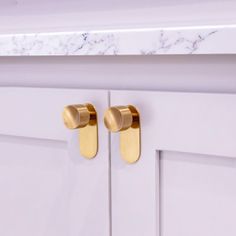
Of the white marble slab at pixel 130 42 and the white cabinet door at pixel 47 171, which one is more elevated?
the white marble slab at pixel 130 42

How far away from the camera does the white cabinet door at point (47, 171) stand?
0.55 m

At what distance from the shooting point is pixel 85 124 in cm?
54

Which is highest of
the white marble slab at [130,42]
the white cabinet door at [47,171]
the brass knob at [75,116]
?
the white marble slab at [130,42]

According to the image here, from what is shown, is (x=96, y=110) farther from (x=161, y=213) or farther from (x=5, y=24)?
(x=5, y=24)

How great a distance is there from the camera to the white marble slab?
1.45ft

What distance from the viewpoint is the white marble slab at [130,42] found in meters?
0.44

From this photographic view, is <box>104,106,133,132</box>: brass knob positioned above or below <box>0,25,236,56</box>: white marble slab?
below

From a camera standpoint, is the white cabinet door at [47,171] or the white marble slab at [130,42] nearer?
the white marble slab at [130,42]

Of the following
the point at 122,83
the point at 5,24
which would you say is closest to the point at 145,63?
the point at 122,83

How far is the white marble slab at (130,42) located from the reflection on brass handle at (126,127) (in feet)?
0.23

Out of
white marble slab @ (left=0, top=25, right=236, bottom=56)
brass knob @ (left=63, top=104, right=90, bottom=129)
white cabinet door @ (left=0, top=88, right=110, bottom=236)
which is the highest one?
white marble slab @ (left=0, top=25, right=236, bottom=56)

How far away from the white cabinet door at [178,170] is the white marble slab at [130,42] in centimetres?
5

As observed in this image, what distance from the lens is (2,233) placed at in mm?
659

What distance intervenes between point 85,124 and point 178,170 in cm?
13
